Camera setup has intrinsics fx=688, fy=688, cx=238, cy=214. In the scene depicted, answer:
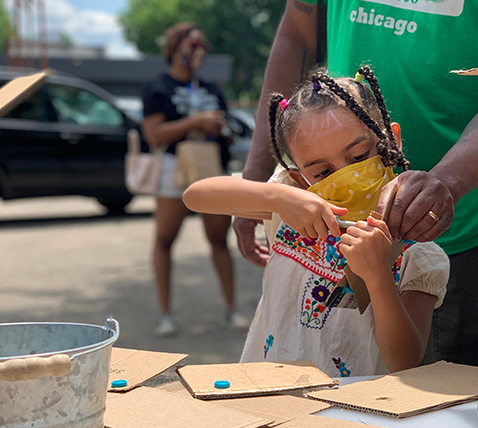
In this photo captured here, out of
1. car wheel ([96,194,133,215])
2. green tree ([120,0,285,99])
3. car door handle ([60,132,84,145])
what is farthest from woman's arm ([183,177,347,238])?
green tree ([120,0,285,99])

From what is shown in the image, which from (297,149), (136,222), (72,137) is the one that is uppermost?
(297,149)

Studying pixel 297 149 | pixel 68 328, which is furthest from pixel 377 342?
pixel 68 328

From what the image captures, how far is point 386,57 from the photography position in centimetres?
182

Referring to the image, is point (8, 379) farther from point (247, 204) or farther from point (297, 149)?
point (297, 149)

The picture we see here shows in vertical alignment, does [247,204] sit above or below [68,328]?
above

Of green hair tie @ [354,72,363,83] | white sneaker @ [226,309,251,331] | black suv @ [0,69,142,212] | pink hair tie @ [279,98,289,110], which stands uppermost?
green hair tie @ [354,72,363,83]

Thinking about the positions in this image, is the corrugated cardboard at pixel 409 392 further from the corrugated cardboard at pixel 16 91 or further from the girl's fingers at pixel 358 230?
the corrugated cardboard at pixel 16 91

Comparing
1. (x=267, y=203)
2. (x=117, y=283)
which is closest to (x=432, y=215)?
(x=267, y=203)

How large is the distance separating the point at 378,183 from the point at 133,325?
137 inches

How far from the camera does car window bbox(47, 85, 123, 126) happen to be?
903 cm

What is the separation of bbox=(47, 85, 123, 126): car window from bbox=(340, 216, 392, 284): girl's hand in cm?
812

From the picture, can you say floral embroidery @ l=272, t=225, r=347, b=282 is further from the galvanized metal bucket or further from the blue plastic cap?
the galvanized metal bucket

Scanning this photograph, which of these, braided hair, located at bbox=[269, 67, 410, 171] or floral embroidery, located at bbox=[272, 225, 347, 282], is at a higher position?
braided hair, located at bbox=[269, 67, 410, 171]

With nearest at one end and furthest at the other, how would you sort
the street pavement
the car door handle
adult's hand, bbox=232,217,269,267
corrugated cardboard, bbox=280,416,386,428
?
corrugated cardboard, bbox=280,416,386,428 → adult's hand, bbox=232,217,269,267 → the street pavement → the car door handle
